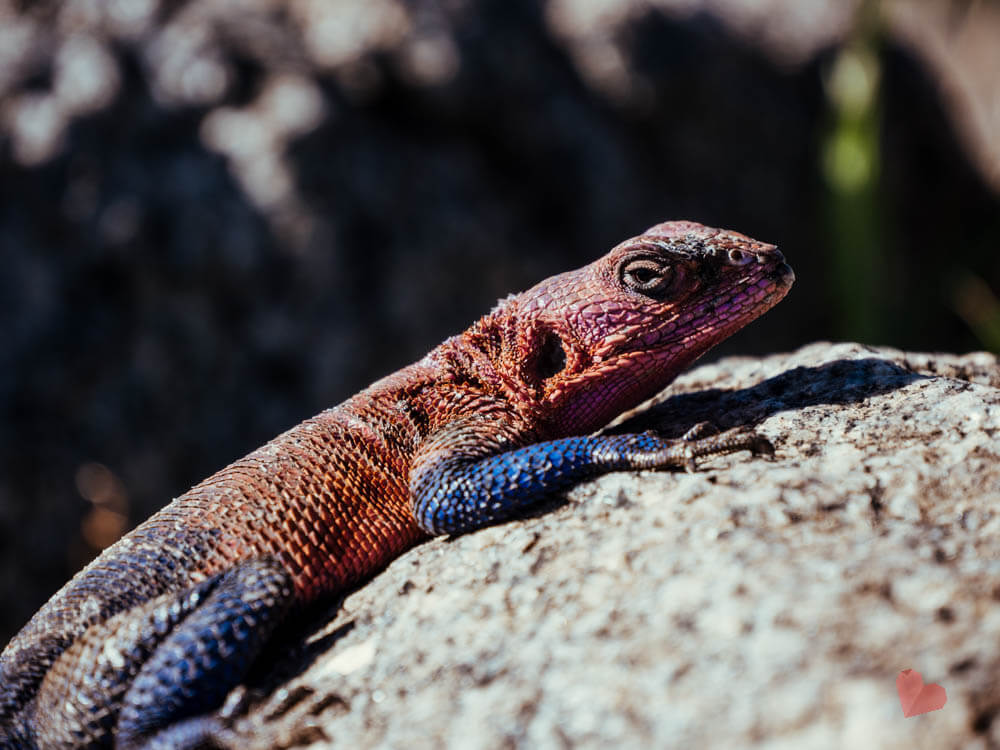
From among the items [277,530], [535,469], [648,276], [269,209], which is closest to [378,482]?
[277,530]

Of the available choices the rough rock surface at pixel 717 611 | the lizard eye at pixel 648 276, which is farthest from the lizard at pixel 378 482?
the rough rock surface at pixel 717 611

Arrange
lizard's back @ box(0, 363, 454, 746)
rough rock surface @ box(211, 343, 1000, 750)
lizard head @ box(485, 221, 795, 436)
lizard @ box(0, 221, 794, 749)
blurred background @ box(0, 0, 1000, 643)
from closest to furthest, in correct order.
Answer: rough rock surface @ box(211, 343, 1000, 750)
lizard @ box(0, 221, 794, 749)
lizard's back @ box(0, 363, 454, 746)
lizard head @ box(485, 221, 795, 436)
blurred background @ box(0, 0, 1000, 643)

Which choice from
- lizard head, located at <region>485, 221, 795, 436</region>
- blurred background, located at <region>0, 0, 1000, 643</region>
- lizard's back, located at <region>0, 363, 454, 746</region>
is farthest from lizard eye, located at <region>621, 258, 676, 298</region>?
blurred background, located at <region>0, 0, 1000, 643</region>

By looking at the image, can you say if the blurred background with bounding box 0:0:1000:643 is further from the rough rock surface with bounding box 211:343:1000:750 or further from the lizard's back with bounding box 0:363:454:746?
the rough rock surface with bounding box 211:343:1000:750

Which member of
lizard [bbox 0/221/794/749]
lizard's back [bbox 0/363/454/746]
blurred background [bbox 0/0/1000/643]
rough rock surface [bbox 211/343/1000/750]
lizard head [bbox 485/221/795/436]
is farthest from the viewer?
blurred background [bbox 0/0/1000/643]

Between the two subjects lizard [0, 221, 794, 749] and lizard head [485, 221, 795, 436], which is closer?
lizard [0, 221, 794, 749]

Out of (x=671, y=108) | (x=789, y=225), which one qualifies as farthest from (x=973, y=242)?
(x=671, y=108)
